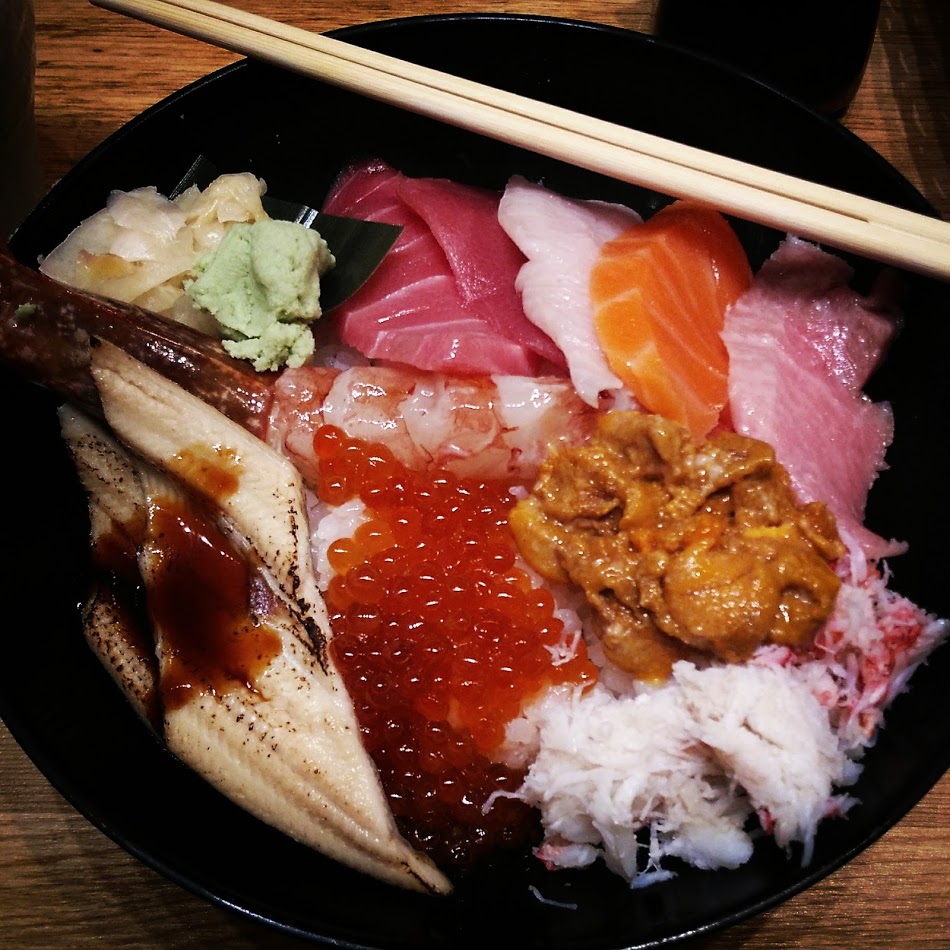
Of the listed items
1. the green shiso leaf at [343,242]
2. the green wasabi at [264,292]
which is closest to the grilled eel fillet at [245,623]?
the green wasabi at [264,292]

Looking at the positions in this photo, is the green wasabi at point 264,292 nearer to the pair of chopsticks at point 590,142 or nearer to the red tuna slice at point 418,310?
the red tuna slice at point 418,310

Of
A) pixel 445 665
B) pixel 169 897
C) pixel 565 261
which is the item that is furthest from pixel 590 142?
pixel 169 897

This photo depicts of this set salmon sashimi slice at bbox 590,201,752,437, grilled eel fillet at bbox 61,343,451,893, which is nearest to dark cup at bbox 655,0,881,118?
salmon sashimi slice at bbox 590,201,752,437

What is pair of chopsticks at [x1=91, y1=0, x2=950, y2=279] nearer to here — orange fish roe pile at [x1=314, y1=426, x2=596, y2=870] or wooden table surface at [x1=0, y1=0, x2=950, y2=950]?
orange fish roe pile at [x1=314, y1=426, x2=596, y2=870]

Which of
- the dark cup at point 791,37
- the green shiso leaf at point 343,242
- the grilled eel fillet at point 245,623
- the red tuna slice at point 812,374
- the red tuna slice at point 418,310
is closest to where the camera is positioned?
the grilled eel fillet at point 245,623

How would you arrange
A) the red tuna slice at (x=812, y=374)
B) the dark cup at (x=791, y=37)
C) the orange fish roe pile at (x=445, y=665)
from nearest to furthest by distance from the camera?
1. the orange fish roe pile at (x=445, y=665)
2. the red tuna slice at (x=812, y=374)
3. the dark cup at (x=791, y=37)

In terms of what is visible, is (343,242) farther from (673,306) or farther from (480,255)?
(673,306)
